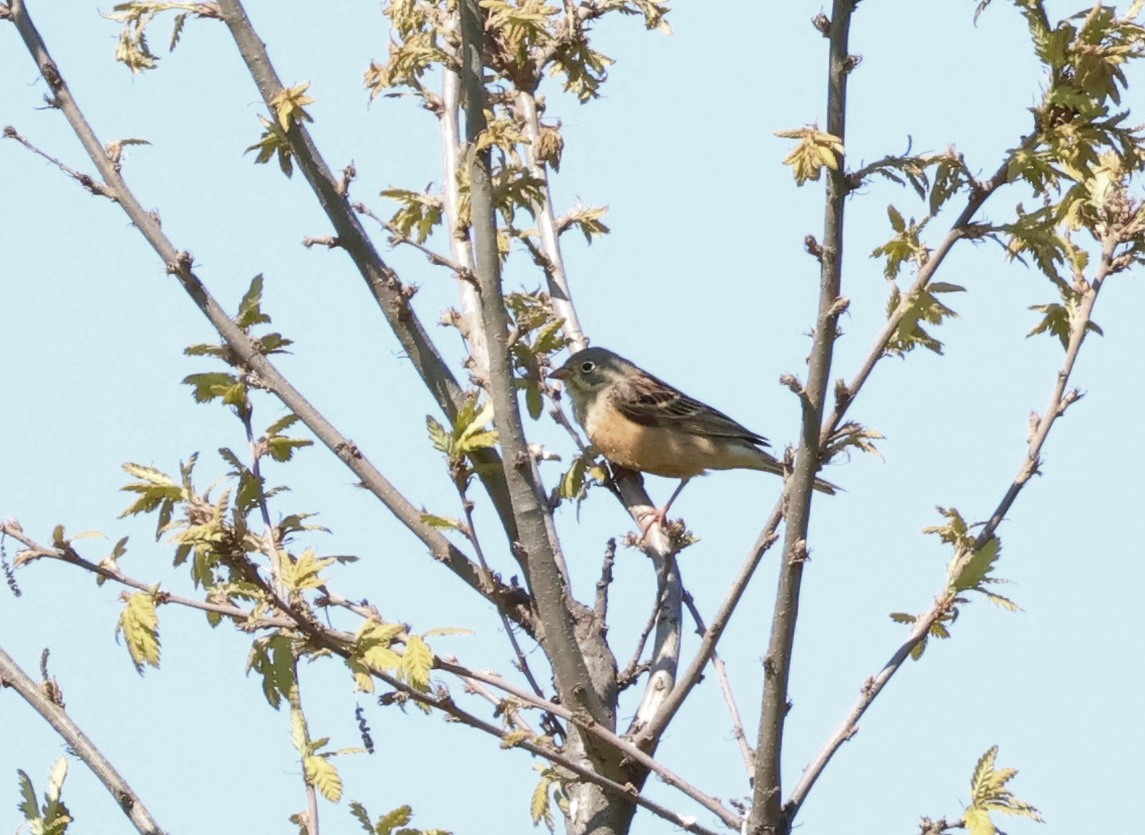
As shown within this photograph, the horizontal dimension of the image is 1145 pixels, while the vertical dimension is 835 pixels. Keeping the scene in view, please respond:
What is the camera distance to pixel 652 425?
9094mm

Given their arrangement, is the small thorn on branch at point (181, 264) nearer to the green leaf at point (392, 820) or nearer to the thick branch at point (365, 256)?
the thick branch at point (365, 256)

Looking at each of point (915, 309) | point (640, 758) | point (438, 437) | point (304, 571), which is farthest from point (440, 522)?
point (915, 309)

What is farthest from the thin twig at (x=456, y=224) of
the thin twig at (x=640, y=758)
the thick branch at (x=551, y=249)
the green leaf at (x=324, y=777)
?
the green leaf at (x=324, y=777)

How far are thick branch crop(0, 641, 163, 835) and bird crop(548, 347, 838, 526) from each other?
5.05 m

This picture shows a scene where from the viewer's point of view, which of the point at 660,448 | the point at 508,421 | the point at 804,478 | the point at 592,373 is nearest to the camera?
the point at 804,478

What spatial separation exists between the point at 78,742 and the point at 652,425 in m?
5.88

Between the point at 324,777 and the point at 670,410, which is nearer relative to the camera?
the point at 324,777

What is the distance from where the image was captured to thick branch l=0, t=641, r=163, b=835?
3.39 m

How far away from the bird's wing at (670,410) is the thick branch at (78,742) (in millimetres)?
5814

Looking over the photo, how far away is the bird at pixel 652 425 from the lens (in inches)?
349

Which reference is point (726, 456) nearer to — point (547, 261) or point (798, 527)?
point (547, 261)

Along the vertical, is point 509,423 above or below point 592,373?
below

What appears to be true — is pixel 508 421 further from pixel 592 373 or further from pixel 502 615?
pixel 592 373

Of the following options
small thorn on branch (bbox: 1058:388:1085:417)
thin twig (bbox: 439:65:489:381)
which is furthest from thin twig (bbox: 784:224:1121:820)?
thin twig (bbox: 439:65:489:381)
